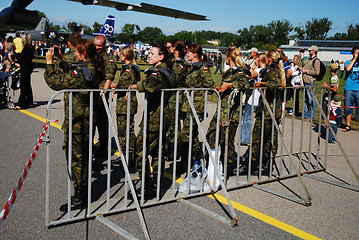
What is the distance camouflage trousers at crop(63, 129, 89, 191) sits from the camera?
3959 mm

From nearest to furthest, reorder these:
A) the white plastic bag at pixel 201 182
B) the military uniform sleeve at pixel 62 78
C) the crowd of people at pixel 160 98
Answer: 1. the military uniform sleeve at pixel 62 78
2. the crowd of people at pixel 160 98
3. the white plastic bag at pixel 201 182

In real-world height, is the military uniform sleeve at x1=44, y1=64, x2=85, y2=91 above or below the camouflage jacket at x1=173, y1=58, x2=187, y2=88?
below

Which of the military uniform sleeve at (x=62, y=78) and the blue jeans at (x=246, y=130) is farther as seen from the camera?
the blue jeans at (x=246, y=130)

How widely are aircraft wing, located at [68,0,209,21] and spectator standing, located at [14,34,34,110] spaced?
3647mm

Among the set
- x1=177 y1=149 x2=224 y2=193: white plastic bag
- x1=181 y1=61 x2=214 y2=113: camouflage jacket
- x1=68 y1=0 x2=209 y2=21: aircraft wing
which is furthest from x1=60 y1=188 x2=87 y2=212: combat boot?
x1=68 y1=0 x2=209 y2=21: aircraft wing

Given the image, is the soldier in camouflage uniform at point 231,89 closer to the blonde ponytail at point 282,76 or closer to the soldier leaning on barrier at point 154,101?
the blonde ponytail at point 282,76

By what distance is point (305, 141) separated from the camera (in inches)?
315

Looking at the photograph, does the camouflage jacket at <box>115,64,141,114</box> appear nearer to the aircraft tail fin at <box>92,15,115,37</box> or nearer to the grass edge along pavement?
the grass edge along pavement

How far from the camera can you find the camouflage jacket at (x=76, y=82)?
389 centimetres

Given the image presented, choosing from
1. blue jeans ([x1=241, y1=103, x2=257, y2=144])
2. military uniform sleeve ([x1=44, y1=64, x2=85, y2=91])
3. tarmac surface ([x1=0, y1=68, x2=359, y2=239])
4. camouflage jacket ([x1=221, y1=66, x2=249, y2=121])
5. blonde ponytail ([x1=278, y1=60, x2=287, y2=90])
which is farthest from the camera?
blue jeans ([x1=241, y1=103, x2=257, y2=144])

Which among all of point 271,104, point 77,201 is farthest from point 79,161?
point 271,104

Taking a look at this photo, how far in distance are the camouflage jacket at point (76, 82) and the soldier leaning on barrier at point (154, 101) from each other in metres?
0.61

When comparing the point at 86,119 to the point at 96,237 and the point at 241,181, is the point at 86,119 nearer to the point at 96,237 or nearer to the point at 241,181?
the point at 96,237

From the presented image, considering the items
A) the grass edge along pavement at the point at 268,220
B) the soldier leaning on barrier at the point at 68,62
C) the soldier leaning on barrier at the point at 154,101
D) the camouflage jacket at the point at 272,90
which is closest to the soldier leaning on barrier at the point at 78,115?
the soldier leaning on barrier at the point at 68,62
